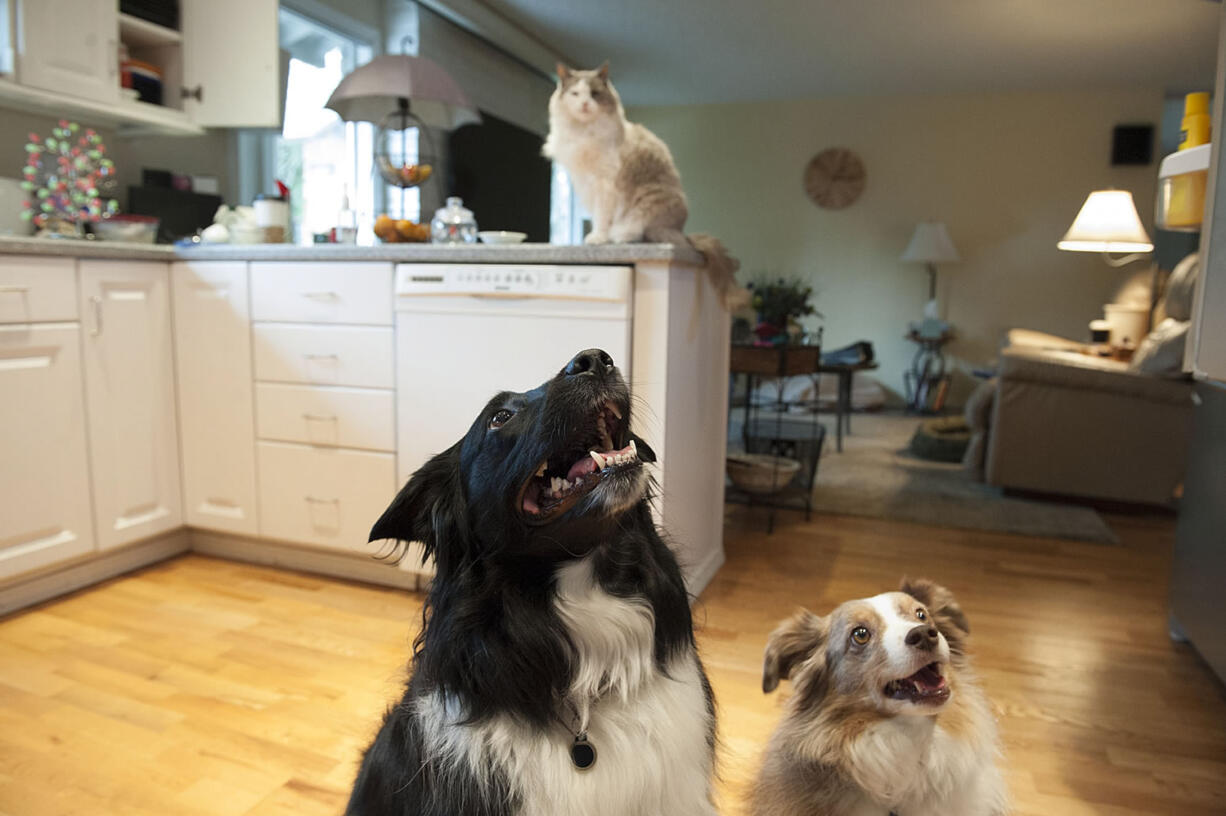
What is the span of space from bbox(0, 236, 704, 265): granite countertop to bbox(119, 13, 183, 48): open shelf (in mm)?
872

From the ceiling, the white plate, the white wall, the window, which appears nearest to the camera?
the white plate

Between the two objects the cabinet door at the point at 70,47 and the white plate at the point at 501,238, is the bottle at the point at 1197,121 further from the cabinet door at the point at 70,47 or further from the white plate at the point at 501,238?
the cabinet door at the point at 70,47

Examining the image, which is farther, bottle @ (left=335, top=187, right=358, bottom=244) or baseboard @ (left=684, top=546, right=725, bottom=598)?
bottle @ (left=335, top=187, right=358, bottom=244)

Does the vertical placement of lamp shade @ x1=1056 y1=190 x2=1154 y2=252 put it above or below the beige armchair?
above

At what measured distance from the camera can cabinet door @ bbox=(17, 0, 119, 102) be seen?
2572 mm

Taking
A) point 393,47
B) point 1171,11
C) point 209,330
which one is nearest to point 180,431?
point 209,330

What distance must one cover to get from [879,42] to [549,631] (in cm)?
607

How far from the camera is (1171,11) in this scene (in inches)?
199

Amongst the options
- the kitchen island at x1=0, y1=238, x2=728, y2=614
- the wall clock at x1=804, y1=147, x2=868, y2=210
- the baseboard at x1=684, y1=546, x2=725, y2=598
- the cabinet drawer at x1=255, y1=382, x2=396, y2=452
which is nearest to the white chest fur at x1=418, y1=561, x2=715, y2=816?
the kitchen island at x1=0, y1=238, x2=728, y2=614

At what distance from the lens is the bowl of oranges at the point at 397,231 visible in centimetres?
255

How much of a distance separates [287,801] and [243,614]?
1.01 metres

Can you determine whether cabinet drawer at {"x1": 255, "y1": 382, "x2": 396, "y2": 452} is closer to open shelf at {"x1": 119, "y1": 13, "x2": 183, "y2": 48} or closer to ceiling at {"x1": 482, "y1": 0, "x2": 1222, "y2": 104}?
open shelf at {"x1": 119, "y1": 13, "x2": 183, "y2": 48}

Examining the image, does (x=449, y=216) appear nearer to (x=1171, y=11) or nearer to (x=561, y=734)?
(x=561, y=734)

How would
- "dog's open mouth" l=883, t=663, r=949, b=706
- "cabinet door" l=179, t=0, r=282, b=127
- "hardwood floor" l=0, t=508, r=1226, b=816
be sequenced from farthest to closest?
"cabinet door" l=179, t=0, r=282, b=127 → "hardwood floor" l=0, t=508, r=1226, b=816 → "dog's open mouth" l=883, t=663, r=949, b=706
